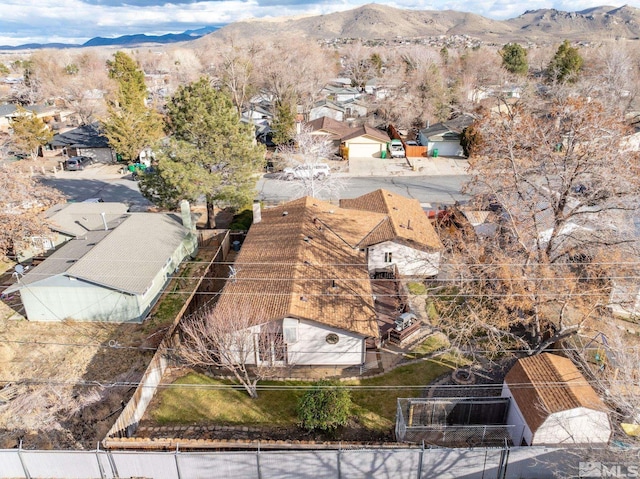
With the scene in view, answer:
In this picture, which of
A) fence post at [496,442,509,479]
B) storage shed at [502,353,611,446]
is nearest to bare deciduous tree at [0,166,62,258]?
fence post at [496,442,509,479]

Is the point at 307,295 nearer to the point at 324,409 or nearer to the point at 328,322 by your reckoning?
the point at 328,322

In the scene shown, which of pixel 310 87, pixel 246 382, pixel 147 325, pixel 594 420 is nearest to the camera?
pixel 594 420

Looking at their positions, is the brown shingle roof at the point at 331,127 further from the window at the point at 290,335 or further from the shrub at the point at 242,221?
the window at the point at 290,335

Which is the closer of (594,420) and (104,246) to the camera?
(594,420)

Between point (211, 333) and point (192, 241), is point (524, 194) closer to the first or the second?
point (211, 333)

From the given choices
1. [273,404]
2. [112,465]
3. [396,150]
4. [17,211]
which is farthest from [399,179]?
[112,465]

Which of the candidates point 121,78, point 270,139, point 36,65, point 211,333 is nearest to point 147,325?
point 211,333

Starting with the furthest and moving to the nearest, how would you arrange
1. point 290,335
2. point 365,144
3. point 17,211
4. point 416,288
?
point 365,144
point 416,288
point 17,211
point 290,335
